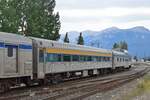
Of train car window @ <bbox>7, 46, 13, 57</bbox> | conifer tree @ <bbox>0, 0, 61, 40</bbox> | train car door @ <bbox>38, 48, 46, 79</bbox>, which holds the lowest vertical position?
train car door @ <bbox>38, 48, 46, 79</bbox>

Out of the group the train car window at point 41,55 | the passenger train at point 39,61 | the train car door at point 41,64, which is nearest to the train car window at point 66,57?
the passenger train at point 39,61

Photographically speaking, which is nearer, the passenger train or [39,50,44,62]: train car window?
the passenger train

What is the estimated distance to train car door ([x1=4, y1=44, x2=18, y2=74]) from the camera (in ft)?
76.3

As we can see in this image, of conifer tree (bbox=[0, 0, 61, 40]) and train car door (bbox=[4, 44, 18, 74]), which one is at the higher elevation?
conifer tree (bbox=[0, 0, 61, 40])

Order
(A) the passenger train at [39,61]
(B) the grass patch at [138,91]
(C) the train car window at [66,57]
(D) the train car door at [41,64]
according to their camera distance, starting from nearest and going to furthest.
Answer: (B) the grass patch at [138,91] → (A) the passenger train at [39,61] → (D) the train car door at [41,64] → (C) the train car window at [66,57]

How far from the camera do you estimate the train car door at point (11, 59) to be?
23.2 meters

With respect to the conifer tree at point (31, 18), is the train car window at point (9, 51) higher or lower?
lower

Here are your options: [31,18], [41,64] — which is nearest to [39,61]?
[41,64]

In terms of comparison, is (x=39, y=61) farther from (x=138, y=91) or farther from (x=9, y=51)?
(x=138, y=91)

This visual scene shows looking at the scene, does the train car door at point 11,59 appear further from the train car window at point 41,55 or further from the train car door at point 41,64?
the train car window at point 41,55

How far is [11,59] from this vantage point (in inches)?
935

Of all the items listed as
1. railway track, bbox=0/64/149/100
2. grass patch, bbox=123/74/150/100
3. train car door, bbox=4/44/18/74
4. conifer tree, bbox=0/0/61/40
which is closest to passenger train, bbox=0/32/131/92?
train car door, bbox=4/44/18/74

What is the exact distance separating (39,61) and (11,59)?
4845 mm

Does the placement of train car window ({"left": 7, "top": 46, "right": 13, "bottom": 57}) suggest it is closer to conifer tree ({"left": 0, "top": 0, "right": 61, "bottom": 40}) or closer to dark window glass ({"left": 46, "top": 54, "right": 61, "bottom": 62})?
dark window glass ({"left": 46, "top": 54, "right": 61, "bottom": 62})
